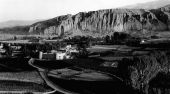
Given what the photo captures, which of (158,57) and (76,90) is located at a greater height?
(158,57)

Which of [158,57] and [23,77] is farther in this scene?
[158,57]

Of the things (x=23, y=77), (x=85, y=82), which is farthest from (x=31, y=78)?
(x=85, y=82)

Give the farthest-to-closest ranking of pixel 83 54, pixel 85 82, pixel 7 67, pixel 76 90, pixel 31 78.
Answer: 1. pixel 83 54
2. pixel 7 67
3. pixel 31 78
4. pixel 85 82
5. pixel 76 90

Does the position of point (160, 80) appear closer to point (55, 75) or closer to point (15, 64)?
point (55, 75)

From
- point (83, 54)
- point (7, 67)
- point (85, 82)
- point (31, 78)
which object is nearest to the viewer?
point (85, 82)

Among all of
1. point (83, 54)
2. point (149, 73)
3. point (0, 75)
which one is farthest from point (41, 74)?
point (83, 54)

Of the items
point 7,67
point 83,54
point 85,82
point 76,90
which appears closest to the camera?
point 76,90

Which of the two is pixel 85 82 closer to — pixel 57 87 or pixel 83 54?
pixel 57 87

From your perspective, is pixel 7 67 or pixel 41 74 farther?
pixel 7 67

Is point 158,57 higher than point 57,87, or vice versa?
point 158,57
